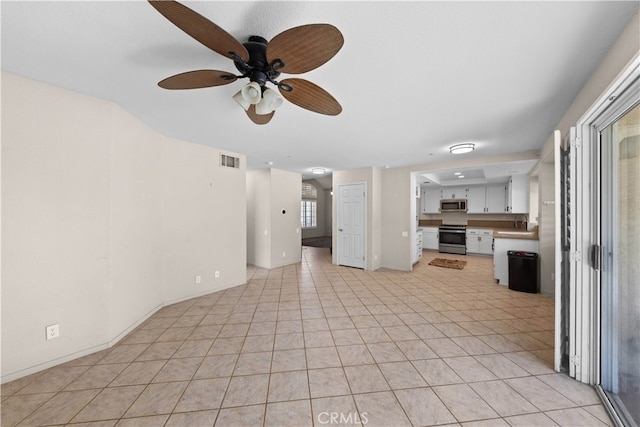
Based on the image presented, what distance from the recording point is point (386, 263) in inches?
227

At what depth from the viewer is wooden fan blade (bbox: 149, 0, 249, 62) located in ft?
3.05

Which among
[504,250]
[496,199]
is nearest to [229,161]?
[504,250]

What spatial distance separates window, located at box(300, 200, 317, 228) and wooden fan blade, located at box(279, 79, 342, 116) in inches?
352

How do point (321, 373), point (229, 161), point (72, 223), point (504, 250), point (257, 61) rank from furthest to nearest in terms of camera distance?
point (504, 250), point (229, 161), point (72, 223), point (321, 373), point (257, 61)

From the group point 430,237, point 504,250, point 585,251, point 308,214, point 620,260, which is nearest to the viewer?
point 620,260

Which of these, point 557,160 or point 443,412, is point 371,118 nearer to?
point 557,160

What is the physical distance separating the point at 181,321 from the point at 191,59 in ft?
9.51

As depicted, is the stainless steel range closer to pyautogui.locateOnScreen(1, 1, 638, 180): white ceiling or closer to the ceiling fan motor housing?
pyautogui.locateOnScreen(1, 1, 638, 180): white ceiling

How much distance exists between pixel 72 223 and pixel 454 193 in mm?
8789

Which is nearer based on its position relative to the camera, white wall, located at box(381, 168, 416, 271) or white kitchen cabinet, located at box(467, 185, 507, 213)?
white wall, located at box(381, 168, 416, 271)

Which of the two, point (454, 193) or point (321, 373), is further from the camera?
point (454, 193)

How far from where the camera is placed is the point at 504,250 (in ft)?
14.6
